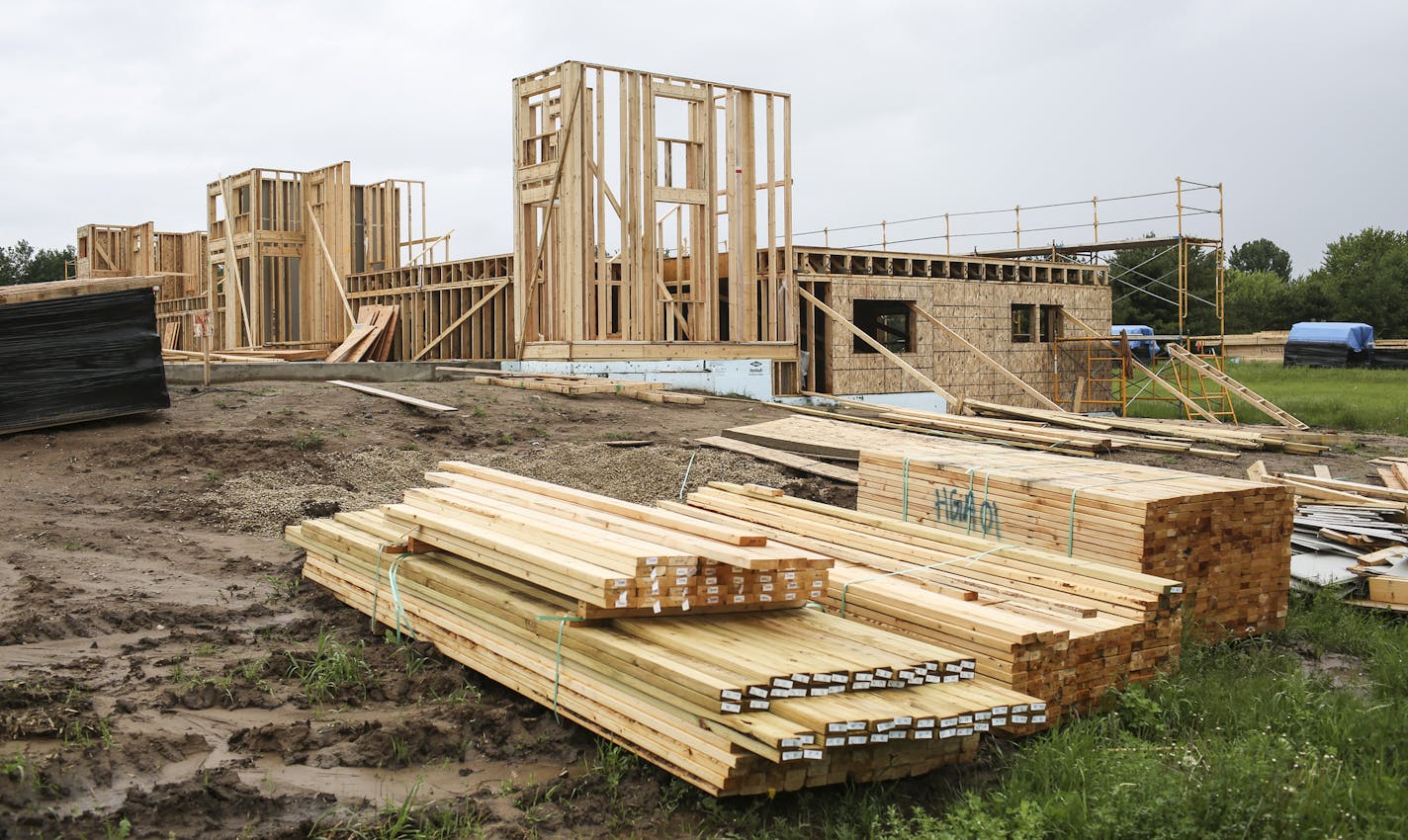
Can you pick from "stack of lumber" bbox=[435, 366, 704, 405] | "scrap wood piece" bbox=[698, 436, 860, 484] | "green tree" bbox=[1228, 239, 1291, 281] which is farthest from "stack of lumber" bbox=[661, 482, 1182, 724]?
"green tree" bbox=[1228, 239, 1291, 281]

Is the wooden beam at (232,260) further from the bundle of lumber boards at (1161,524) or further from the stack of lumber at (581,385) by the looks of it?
the bundle of lumber boards at (1161,524)

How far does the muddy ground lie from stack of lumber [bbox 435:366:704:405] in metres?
3.38

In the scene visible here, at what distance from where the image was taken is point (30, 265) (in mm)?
60000

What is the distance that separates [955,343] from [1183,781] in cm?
2079

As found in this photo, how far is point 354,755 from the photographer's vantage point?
5.77m

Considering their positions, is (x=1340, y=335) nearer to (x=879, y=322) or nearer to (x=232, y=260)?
(x=879, y=322)

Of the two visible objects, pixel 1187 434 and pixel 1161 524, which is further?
pixel 1187 434

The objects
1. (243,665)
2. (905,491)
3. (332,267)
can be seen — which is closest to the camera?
(243,665)

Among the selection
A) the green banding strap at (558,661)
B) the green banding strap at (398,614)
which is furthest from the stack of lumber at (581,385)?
the green banding strap at (558,661)

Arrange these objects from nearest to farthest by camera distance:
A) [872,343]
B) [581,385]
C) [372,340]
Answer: [581,385] < [872,343] < [372,340]

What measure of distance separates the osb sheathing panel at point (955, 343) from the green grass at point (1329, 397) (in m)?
3.22

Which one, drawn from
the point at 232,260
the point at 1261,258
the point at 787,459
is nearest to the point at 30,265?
the point at 232,260

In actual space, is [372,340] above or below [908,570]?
above

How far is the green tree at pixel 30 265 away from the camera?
191 ft
